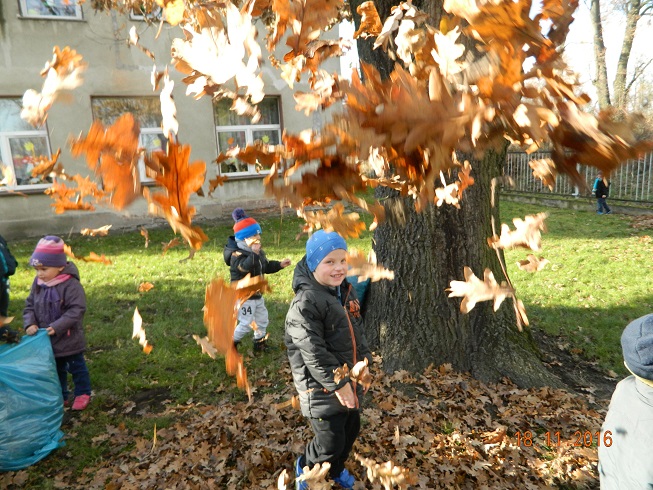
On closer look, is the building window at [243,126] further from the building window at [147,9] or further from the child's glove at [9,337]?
the child's glove at [9,337]

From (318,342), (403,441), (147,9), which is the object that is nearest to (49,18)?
(147,9)

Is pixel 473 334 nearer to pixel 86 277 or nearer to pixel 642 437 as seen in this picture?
pixel 642 437

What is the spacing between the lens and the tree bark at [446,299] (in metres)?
3.69

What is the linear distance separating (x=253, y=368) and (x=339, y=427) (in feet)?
6.30

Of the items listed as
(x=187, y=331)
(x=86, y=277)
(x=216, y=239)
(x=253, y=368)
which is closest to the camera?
(x=253, y=368)

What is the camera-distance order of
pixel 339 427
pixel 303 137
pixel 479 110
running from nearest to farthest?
pixel 479 110 < pixel 303 137 < pixel 339 427

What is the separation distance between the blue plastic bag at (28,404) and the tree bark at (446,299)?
2.57m

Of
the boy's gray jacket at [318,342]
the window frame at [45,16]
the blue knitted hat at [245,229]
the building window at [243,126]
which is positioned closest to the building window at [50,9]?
the window frame at [45,16]

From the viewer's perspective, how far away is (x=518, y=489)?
277 centimetres

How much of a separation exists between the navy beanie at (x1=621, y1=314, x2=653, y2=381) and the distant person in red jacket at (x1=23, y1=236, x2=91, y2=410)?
12.4 feet

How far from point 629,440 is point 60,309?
3.91 metres

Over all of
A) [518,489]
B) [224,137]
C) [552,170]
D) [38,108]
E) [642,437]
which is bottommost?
[518,489]

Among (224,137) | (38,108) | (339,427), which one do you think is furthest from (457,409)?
(224,137)

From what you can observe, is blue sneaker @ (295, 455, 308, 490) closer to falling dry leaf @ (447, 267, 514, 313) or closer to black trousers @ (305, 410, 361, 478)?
black trousers @ (305, 410, 361, 478)
